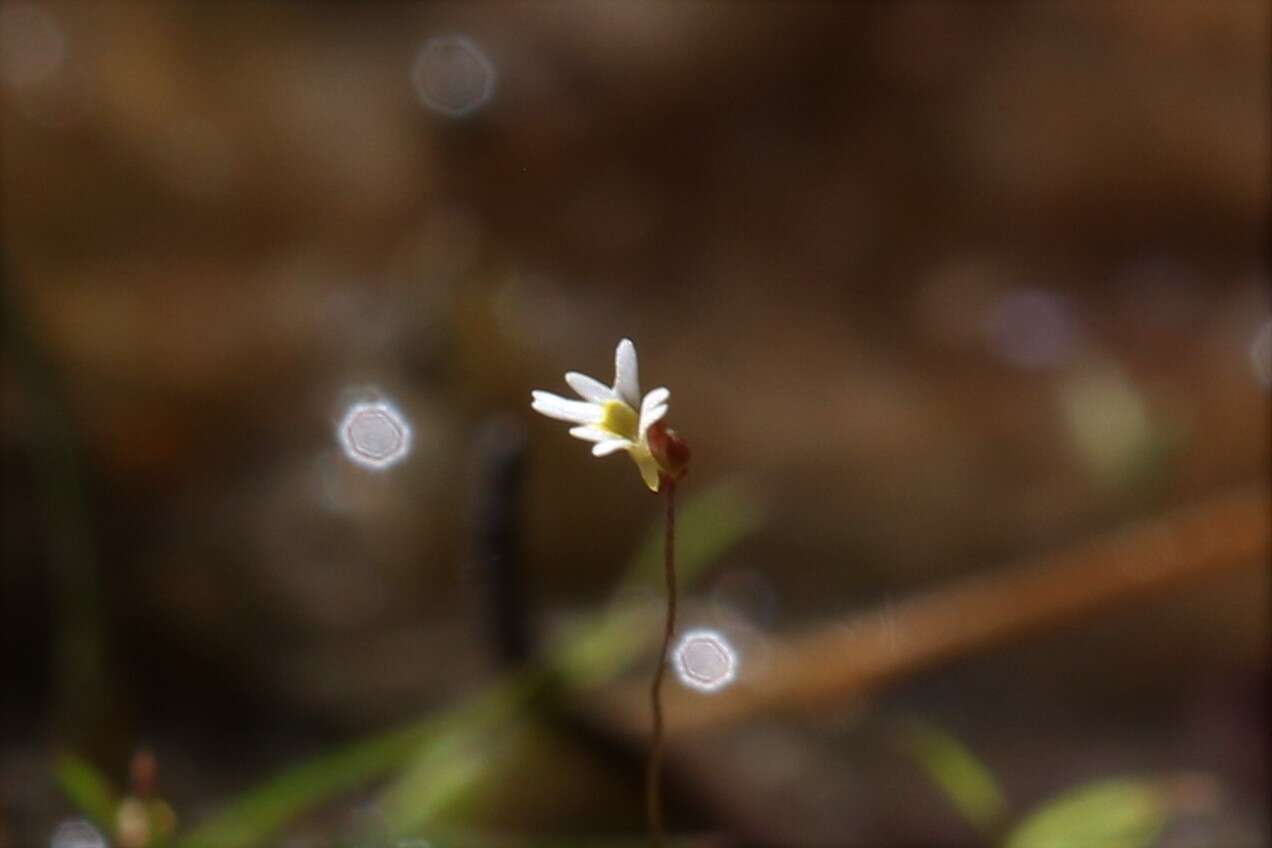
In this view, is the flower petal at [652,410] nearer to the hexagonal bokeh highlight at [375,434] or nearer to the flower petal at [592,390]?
the flower petal at [592,390]

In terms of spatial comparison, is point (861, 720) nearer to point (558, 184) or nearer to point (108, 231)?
point (558, 184)

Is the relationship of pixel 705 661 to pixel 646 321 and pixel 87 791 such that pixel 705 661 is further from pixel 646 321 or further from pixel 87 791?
pixel 87 791

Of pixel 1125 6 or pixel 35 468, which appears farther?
pixel 1125 6

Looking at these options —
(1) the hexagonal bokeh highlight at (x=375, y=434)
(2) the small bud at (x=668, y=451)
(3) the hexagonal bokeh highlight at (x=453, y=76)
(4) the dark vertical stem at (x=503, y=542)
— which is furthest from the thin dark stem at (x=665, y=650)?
(3) the hexagonal bokeh highlight at (x=453, y=76)

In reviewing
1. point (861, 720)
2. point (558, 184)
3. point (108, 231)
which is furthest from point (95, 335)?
point (861, 720)

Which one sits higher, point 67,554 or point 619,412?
point 67,554

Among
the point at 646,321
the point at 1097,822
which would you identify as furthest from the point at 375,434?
the point at 1097,822
